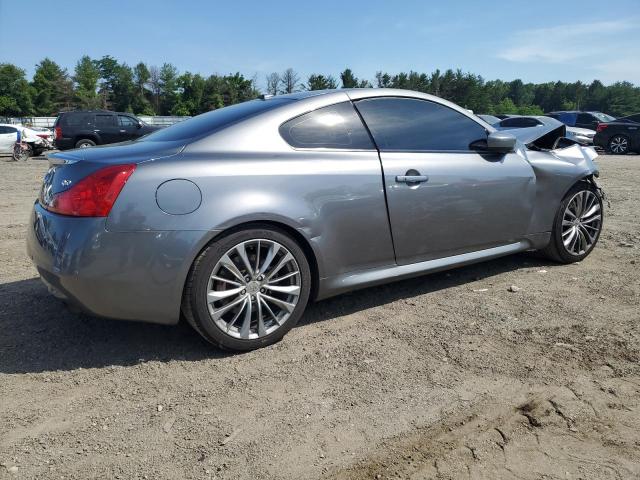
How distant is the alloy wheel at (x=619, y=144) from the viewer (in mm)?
19125

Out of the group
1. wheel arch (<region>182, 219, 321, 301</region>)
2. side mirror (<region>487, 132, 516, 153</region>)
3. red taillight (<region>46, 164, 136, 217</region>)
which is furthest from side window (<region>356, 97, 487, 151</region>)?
red taillight (<region>46, 164, 136, 217</region>)

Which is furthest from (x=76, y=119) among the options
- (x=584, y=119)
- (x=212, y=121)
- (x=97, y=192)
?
(x=584, y=119)

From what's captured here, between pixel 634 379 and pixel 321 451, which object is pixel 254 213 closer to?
pixel 321 451

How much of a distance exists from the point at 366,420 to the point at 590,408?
3.42 feet

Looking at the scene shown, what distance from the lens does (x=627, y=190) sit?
9.16 metres

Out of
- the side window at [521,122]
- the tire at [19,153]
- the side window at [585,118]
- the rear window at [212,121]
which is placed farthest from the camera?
the side window at [585,118]

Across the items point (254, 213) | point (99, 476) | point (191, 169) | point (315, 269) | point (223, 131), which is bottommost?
point (99, 476)

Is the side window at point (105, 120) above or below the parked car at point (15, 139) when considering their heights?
above

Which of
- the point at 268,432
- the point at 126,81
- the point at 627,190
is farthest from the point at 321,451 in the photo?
the point at 126,81

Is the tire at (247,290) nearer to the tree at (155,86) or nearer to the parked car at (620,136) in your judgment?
the parked car at (620,136)

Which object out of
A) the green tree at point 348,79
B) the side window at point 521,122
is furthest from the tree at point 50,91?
the side window at point 521,122

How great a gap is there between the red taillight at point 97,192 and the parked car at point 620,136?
20.6 m

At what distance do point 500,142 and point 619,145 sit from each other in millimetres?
18443

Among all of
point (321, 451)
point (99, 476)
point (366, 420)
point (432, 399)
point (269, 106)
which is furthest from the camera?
point (269, 106)
